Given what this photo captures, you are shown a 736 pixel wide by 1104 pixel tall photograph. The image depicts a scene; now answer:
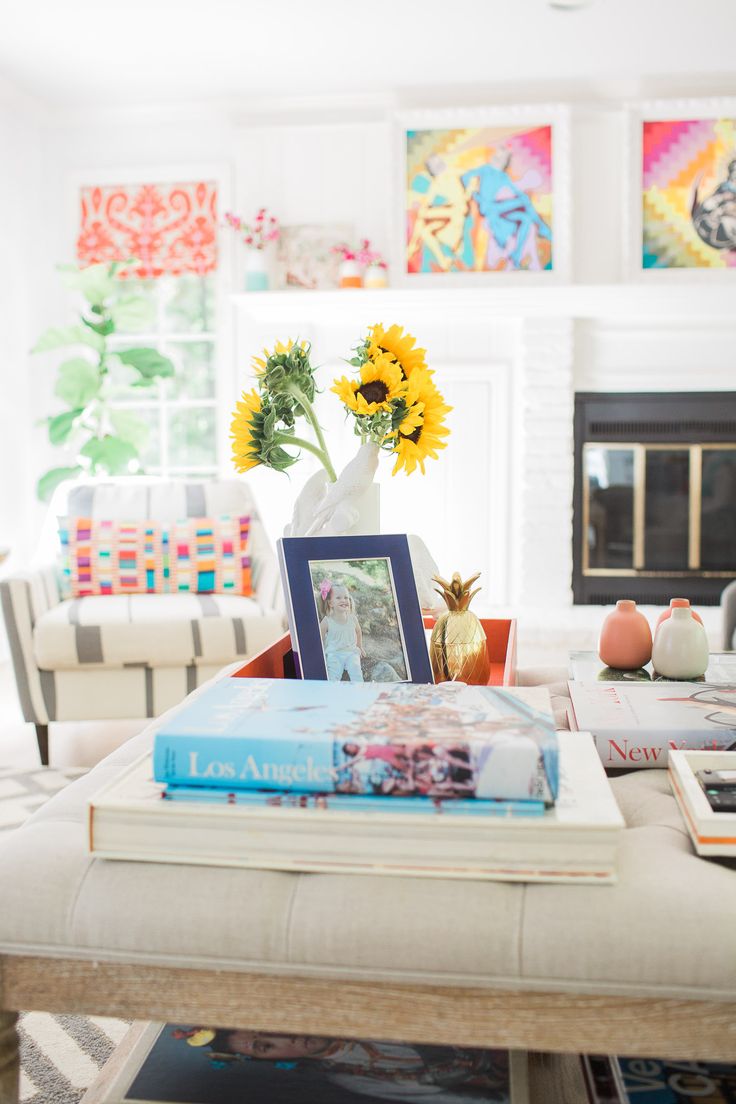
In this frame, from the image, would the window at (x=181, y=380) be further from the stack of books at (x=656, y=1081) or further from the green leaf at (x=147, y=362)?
the stack of books at (x=656, y=1081)

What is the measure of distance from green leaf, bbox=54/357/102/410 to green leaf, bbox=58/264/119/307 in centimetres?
30

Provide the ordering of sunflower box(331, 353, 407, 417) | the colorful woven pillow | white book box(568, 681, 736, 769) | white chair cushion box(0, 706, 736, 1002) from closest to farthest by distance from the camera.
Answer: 1. white chair cushion box(0, 706, 736, 1002)
2. white book box(568, 681, 736, 769)
3. sunflower box(331, 353, 407, 417)
4. the colorful woven pillow

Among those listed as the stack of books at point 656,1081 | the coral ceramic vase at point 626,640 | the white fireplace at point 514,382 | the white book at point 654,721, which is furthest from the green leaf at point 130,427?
the stack of books at point 656,1081

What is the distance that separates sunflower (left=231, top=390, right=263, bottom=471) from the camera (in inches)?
54.1

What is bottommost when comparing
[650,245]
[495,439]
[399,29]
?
[495,439]

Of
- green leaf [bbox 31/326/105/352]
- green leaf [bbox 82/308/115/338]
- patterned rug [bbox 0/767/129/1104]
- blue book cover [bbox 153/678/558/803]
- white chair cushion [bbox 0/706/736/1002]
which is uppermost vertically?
green leaf [bbox 82/308/115/338]

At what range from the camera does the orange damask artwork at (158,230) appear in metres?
4.98

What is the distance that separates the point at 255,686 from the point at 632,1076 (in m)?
0.52

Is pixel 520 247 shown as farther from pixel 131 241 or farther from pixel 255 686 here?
pixel 255 686

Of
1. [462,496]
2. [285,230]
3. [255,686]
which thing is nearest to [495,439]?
[462,496]

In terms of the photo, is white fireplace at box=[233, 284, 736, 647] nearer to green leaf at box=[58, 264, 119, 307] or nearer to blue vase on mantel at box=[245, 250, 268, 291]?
blue vase on mantel at box=[245, 250, 268, 291]

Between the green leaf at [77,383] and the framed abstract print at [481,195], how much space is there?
159cm

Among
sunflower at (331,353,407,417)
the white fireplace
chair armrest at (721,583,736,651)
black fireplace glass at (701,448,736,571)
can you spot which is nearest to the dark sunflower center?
sunflower at (331,353,407,417)

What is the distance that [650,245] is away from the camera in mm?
4699
